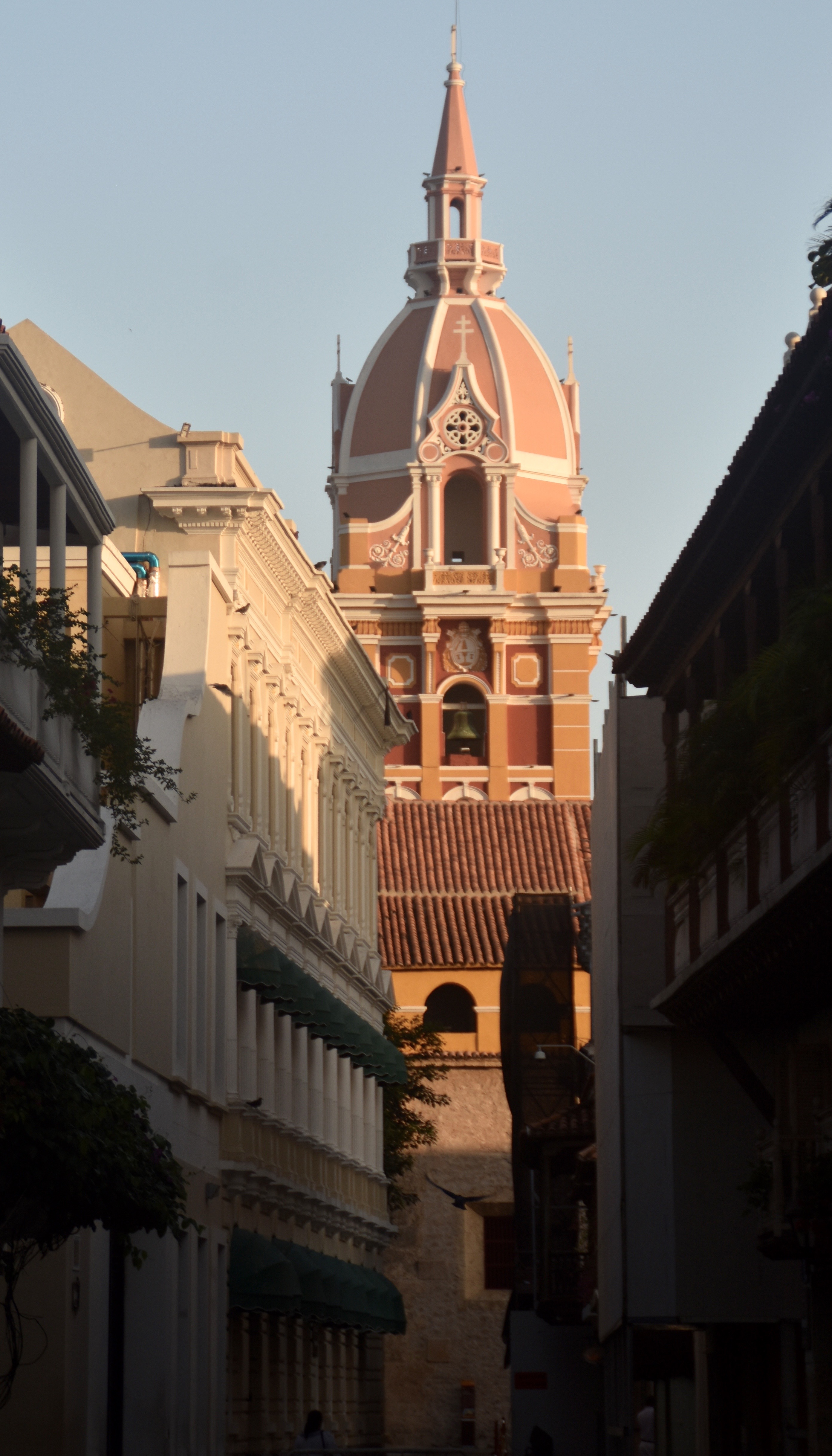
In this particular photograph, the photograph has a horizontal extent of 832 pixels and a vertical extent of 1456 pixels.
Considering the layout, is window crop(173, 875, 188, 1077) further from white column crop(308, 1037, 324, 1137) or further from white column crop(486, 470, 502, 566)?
white column crop(486, 470, 502, 566)

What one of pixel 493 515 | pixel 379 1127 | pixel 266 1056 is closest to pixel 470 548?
pixel 493 515

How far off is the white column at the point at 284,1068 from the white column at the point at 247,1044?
205 cm

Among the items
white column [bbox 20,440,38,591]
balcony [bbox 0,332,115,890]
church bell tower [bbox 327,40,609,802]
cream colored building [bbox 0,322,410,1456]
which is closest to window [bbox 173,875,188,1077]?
cream colored building [bbox 0,322,410,1456]

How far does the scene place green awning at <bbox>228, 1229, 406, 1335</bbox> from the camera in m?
37.7

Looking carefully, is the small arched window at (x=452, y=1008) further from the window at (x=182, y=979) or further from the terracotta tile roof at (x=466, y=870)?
the window at (x=182, y=979)

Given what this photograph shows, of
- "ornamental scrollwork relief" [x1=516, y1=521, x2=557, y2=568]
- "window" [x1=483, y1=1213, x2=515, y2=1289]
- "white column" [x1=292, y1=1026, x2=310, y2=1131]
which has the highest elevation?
"ornamental scrollwork relief" [x1=516, y1=521, x2=557, y2=568]

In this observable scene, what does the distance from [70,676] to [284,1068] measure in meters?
23.1

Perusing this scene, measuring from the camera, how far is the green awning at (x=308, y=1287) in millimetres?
37719

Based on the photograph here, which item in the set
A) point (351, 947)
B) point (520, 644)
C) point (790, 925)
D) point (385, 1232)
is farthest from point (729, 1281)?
point (520, 644)

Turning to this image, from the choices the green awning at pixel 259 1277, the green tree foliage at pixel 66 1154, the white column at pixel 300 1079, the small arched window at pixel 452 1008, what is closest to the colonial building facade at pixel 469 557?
the small arched window at pixel 452 1008

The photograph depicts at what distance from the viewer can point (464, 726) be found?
89.8 metres

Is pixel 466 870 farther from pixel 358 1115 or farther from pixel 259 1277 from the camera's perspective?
pixel 259 1277

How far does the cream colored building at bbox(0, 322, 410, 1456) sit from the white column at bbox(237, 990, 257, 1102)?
0.21 ft

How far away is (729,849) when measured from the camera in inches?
945
